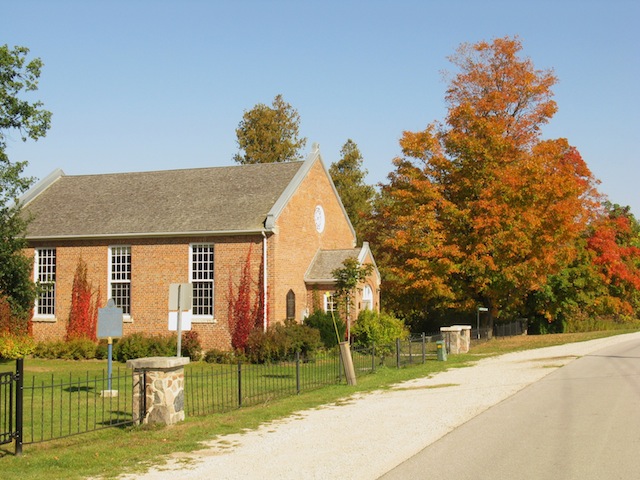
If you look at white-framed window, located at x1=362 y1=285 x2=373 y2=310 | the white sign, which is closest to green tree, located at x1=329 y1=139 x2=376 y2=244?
white-framed window, located at x1=362 y1=285 x2=373 y2=310

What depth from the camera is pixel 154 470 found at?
369 inches

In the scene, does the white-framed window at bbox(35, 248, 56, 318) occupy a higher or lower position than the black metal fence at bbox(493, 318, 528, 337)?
higher

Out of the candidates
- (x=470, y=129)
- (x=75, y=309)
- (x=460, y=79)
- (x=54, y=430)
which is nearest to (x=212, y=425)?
(x=54, y=430)

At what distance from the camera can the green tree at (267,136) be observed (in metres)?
59.1

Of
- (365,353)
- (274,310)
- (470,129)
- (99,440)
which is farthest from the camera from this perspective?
(470,129)

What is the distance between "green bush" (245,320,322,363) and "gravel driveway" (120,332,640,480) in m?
9.14

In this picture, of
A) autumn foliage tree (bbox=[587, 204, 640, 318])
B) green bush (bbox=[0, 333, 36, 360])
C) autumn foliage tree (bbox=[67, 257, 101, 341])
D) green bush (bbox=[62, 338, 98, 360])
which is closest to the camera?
green bush (bbox=[0, 333, 36, 360])

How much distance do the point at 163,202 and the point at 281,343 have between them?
9.77 m

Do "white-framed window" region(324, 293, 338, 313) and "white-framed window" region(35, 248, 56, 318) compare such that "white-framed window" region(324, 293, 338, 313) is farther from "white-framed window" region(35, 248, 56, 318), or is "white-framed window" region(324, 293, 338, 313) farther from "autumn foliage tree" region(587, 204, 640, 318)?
"autumn foliage tree" region(587, 204, 640, 318)

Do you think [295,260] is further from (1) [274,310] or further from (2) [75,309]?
(2) [75,309]

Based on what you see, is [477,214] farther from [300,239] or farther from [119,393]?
[119,393]

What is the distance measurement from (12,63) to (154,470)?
20234 mm

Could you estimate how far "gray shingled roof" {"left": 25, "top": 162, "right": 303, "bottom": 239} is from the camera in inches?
1202

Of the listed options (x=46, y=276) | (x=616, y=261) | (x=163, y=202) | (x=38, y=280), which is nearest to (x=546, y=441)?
(x=163, y=202)
